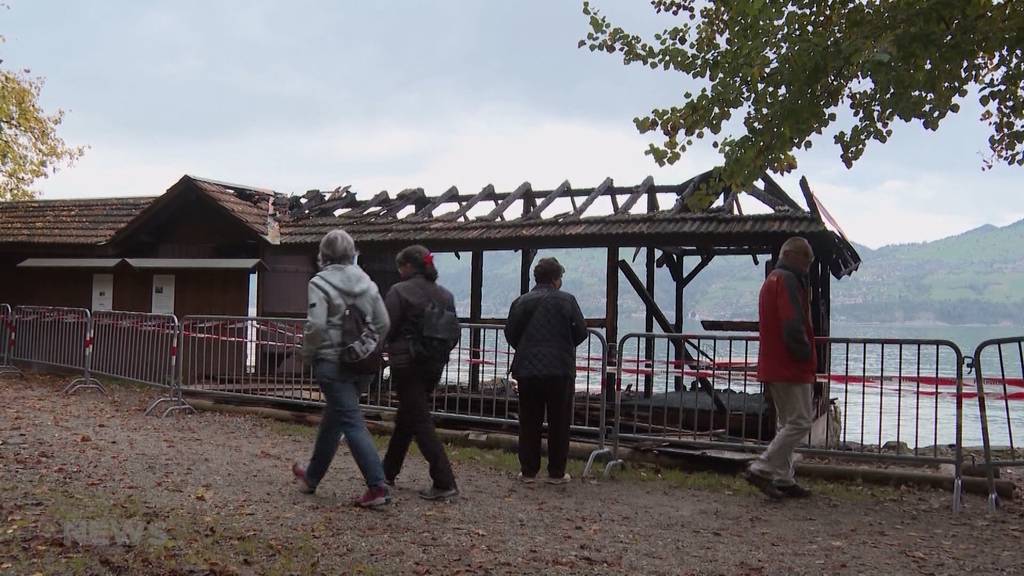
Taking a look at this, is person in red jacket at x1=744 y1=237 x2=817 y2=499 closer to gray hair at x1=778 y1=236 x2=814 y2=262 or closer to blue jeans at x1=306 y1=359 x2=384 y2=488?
gray hair at x1=778 y1=236 x2=814 y2=262

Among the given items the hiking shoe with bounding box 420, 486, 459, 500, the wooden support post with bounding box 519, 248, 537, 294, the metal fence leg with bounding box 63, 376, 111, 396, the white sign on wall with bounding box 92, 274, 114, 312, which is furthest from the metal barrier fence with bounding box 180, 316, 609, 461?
the white sign on wall with bounding box 92, 274, 114, 312

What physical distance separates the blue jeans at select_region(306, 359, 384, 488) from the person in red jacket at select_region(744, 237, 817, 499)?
3.18 meters

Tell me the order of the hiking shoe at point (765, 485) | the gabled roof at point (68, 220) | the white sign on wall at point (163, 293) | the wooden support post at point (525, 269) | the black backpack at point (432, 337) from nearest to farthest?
the black backpack at point (432, 337)
the hiking shoe at point (765, 485)
the wooden support post at point (525, 269)
the white sign on wall at point (163, 293)
the gabled roof at point (68, 220)

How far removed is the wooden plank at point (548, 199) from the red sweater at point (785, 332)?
6864 millimetres

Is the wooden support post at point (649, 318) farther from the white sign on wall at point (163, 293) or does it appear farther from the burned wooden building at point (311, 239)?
the white sign on wall at point (163, 293)

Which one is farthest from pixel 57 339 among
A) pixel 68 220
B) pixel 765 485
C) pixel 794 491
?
pixel 794 491

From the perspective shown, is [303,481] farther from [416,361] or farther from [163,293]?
[163,293]

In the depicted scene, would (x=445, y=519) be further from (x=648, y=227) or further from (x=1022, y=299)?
(x=1022, y=299)

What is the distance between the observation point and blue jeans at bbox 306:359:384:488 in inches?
231

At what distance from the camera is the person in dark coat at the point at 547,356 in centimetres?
713

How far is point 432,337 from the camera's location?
247 inches

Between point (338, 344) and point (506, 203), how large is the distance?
8.51 metres

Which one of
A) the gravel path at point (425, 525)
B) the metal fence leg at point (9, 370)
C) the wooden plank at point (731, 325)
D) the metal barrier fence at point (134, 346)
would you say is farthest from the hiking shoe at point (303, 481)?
the metal fence leg at point (9, 370)

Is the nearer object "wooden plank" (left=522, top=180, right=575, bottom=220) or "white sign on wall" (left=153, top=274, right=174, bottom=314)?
"wooden plank" (left=522, top=180, right=575, bottom=220)
